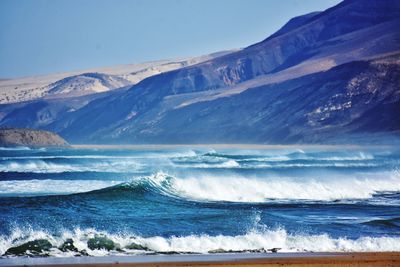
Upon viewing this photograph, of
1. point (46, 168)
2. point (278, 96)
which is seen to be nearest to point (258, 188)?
point (46, 168)

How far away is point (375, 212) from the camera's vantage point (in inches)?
516

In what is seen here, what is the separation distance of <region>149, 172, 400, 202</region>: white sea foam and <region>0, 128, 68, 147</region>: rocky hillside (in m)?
20.5

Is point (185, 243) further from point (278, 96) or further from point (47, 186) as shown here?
point (278, 96)

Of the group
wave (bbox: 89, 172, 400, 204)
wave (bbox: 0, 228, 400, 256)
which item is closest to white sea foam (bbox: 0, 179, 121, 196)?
wave (bbox: 89, 172, 400, 204)

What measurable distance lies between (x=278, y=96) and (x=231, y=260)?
78.6 meters

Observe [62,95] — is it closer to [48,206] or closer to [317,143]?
[317,143]

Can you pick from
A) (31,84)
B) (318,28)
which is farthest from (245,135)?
(318,28)

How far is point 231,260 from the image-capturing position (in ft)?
25.9

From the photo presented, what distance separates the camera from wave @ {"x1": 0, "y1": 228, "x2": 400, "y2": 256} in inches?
356

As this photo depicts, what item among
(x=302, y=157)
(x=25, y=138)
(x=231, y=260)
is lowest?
(x=231, y=260)

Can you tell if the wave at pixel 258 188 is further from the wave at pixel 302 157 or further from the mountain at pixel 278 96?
the mountain at pixel 278 96

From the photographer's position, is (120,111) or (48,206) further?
(120,111)

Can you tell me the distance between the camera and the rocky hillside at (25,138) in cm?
3872

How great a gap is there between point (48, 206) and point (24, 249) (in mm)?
4277
